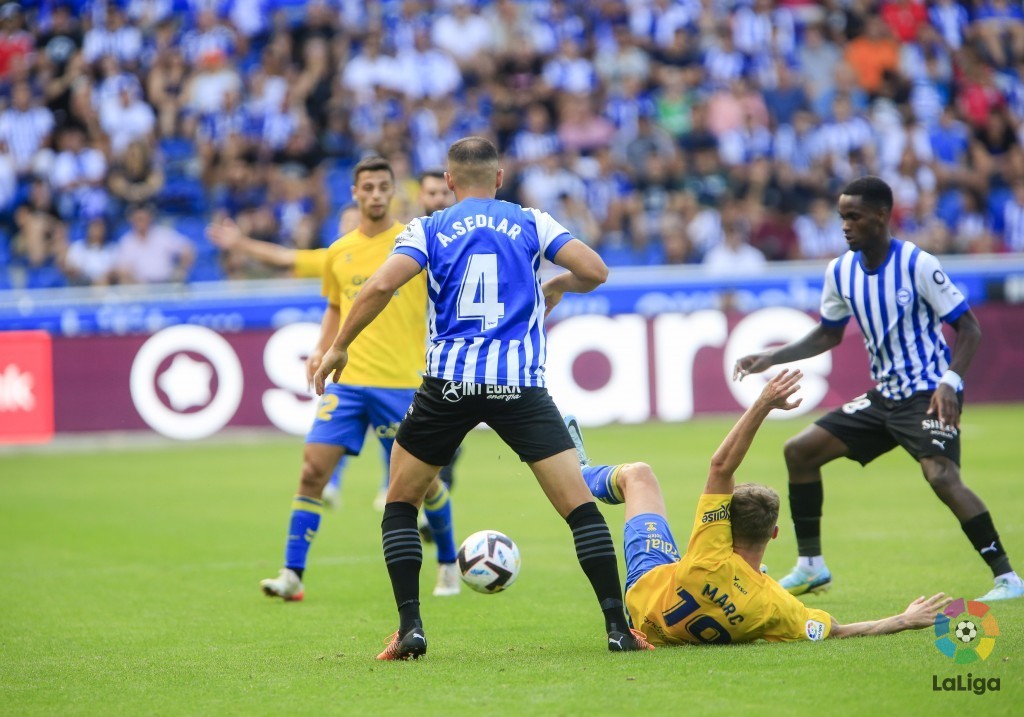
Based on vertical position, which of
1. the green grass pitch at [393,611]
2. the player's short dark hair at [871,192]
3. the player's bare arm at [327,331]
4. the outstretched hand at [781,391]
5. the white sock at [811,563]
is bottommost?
the green grass pitch at [393,611]

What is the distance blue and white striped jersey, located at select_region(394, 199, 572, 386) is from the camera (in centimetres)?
619

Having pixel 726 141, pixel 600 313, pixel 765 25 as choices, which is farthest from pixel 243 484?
pixel 765 25

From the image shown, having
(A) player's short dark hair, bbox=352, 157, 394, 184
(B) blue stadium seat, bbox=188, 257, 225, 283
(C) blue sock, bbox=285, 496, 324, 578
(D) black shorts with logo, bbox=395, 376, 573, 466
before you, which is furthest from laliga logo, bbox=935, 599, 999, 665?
(B) blue stadium seat, bbox=188, 257, 225, 283

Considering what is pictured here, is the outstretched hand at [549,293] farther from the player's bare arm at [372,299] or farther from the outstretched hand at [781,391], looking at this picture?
the outstretched hand at [781,391]

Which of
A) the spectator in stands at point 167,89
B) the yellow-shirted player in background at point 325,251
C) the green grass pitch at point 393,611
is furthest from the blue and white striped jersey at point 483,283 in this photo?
the spectator in stands at point 167,89

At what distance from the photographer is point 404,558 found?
632 cm

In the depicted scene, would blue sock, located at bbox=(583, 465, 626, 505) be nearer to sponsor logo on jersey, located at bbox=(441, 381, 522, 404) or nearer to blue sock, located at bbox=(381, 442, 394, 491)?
sponsor logo on jersey, located at bbox=(441, 381, 522, 404)

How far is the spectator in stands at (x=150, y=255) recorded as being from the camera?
1880 centimetres

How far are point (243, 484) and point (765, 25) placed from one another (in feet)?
46.0

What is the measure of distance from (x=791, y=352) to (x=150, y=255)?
12.9 metres

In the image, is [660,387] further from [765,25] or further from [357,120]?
[765,25]

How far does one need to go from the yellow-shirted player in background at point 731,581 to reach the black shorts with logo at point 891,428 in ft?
4.53

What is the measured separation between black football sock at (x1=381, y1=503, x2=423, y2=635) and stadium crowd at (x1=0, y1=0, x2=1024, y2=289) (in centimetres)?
1290

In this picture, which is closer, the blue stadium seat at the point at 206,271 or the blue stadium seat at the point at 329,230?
the blue stadium seat at the point at 206,271
